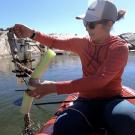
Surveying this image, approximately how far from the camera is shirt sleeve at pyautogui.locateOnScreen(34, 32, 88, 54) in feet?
16.2

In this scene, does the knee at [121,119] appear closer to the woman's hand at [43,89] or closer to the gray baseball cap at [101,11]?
the woman's hand at [43,89]

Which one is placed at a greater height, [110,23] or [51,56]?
[110,23]

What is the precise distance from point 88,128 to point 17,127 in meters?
6.40

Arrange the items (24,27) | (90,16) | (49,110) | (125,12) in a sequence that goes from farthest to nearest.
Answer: (49,110), (24,27), (125,12), (90,16)

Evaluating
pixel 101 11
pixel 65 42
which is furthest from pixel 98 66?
pixel 65 42

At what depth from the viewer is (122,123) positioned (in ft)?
13.0

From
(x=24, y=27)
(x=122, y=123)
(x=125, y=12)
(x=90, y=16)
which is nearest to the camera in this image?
(x=122, y=123)

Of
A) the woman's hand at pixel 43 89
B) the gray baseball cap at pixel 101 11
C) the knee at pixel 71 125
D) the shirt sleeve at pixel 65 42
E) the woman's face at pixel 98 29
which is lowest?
the knee at pixel 71 125

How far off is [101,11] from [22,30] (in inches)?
61.2

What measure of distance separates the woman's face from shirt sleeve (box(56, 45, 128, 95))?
0.32 meters

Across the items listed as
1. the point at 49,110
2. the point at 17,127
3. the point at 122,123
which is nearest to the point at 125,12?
the point at 122,123

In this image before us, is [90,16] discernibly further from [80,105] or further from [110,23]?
[80,105]

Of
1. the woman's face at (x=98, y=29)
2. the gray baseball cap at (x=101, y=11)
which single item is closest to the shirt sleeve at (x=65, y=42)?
the woman's face at (x=98, y=29)

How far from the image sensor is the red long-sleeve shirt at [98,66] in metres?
3.96
